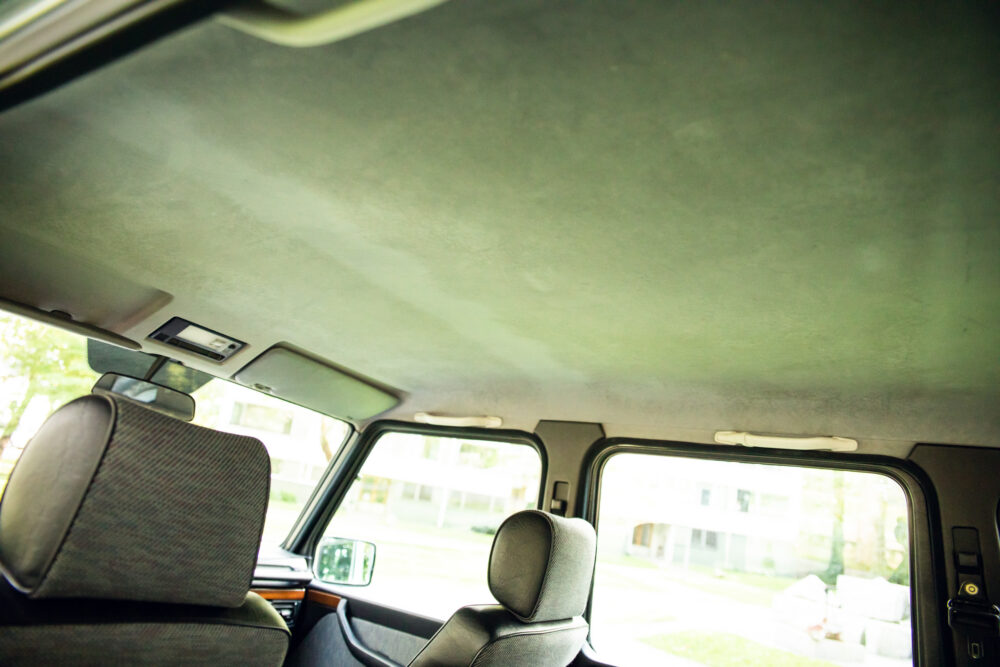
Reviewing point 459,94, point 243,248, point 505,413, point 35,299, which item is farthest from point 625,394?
point 35,299

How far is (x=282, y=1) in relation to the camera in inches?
53.5

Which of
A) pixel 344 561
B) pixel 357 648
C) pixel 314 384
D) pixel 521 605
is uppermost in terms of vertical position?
pixel 314 384

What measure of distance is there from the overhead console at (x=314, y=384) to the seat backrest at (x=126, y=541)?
2390 mm

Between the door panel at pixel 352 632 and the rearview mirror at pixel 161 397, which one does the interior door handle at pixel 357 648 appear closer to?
the door panel at pixel 352 632

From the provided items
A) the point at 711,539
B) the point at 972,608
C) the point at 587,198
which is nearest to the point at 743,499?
the point at 711,539

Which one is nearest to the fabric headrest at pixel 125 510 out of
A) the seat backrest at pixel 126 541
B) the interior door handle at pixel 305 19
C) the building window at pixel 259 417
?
the seat backrest at pixel 126 541

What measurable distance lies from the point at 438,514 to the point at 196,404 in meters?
1.76

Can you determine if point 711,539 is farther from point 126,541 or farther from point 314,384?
point 126,541

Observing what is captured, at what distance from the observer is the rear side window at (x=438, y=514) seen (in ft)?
14.2

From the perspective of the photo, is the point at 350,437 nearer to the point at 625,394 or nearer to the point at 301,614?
the point at 301,614

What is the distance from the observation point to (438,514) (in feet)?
14.5

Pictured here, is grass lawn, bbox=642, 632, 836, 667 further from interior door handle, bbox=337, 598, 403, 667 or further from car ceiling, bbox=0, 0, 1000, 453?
interior door handle, bbox=337, 598, 403, 667

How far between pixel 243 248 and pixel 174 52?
1218 millimetres

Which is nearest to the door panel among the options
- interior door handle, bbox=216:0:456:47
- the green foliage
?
the green foliage
